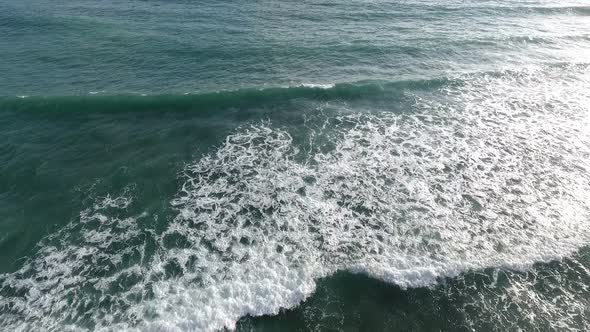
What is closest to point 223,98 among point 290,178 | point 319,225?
point 290,178

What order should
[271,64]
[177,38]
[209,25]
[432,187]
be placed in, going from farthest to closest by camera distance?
[209,25]
[177,38]
[271,64]
[432,187]

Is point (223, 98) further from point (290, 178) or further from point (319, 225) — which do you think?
point (319, 225)

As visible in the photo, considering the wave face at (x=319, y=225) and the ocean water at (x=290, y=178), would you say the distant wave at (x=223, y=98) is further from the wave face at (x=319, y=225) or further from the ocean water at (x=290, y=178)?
the wave face at (x=319, y=225)

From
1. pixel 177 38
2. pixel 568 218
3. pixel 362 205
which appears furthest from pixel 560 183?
pixel 177 38

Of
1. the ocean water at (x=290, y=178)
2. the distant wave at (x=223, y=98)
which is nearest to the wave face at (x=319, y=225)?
the ocean water at (x=290, y=178)

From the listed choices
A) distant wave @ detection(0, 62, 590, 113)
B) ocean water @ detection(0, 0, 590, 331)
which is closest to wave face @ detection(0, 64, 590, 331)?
ocean water @ detection(0, 0, 590, 331)

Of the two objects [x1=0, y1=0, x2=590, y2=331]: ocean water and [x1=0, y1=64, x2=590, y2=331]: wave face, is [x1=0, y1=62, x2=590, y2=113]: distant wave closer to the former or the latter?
[x1=0, y1=0, x2=590, y2=331]: ocean water

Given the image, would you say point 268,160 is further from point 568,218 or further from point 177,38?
point 177,38
